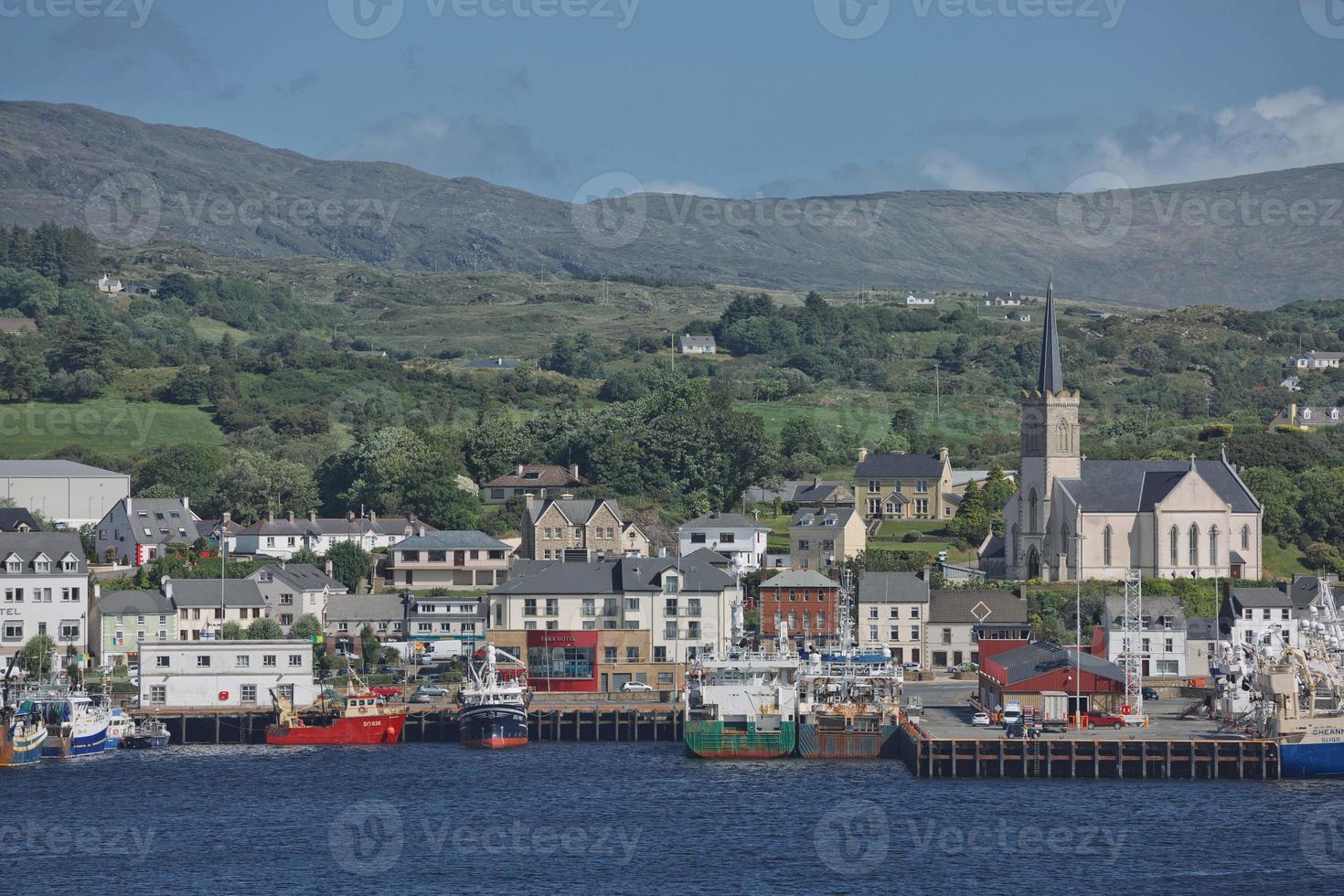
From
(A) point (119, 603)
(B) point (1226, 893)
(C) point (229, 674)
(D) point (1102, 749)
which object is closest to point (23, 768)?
(C) point (229, 674)

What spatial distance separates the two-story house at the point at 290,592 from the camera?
106 metres

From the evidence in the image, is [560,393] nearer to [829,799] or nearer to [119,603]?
[119,603]

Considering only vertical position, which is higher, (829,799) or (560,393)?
(560,393)

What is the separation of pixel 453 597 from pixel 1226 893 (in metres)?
58.1

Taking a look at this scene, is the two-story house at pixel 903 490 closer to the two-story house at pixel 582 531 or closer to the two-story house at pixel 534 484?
the two-story house at pixel 534 484

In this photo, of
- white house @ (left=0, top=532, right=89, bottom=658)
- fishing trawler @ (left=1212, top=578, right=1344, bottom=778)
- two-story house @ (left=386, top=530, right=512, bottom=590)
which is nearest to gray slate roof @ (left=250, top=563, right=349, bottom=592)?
two-story house @ (left=386, top=530, right=512, bottom=590)

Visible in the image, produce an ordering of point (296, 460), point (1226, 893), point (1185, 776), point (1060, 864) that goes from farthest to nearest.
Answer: point (296, 460) < point (1185, 776) < point (1060, 864) < point (1226, 893)

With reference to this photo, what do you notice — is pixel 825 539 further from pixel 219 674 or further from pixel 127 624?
pixel 219 674

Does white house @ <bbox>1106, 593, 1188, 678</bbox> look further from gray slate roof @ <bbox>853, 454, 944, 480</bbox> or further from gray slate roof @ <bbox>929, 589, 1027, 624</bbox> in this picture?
gray slate roof @ <bbox>853, 454, 944, 480</bbox>

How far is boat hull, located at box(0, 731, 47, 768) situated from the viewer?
79.8 meters

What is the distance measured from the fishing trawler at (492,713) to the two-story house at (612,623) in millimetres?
9702

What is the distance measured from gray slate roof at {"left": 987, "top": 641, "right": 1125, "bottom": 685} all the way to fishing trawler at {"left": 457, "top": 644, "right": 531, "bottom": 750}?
65.1 ft

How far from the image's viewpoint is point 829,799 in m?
70.4

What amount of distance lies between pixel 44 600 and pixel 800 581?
1475 inches
